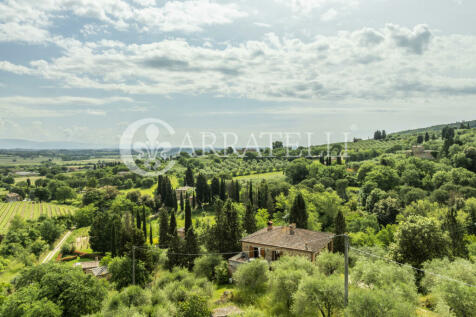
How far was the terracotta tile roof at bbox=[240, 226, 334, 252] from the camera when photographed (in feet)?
93.2

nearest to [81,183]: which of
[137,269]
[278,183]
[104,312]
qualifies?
[278,183]

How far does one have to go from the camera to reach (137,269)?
97.9 feet

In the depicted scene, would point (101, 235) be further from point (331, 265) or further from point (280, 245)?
point (331, 265)

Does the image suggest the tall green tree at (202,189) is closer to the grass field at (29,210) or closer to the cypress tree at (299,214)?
the cypress tree at (299,214)

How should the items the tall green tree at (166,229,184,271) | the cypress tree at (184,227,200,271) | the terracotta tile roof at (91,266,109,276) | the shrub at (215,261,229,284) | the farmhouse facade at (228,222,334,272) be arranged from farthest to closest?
the terracotta tile roof at (91,266,109,276) < the tall green tree at (166,229,184,271) < the cypress tree at (184,227,200,271) < the shrub at (215,261,229,284) < the farmhouse facade at (228,222,334,272)

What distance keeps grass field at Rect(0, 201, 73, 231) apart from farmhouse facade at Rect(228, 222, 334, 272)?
231ft

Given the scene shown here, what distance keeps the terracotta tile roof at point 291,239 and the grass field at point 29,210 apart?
71445 mm

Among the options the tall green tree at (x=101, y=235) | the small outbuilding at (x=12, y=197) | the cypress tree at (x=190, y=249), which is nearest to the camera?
the cypress tree at (x=190, y=249)

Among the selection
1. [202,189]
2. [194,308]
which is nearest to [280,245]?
[194,308]

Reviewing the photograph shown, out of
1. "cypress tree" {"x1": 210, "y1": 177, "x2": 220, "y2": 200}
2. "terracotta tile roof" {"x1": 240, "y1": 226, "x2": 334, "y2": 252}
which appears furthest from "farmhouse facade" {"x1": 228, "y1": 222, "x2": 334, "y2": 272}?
"cypress tree" {"x1": 210, "y1": 177, "x2": 220, "y2": 200}

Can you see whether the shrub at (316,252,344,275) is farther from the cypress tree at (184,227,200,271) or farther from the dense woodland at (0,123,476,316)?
the cypress tree at (184,227,200,271)

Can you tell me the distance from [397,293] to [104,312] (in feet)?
64.0

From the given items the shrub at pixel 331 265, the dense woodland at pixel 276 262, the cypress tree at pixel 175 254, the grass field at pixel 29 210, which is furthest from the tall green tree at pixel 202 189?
the shrub at pixel 331 265

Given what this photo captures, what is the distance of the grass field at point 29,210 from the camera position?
79.2 metres
